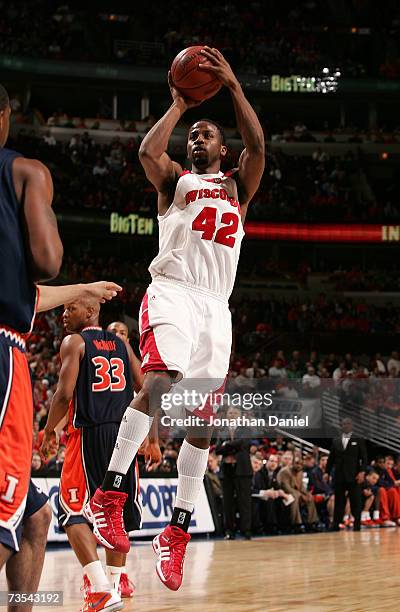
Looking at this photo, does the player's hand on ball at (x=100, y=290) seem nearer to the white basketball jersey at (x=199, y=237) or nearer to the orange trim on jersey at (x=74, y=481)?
the white basketball jersey at (x=199, y=237)

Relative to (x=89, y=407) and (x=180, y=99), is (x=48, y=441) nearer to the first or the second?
(x=89, y=407)

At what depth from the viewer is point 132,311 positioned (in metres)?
28.2

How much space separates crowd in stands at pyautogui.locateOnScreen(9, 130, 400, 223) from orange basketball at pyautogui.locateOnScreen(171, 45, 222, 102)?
2376 cm

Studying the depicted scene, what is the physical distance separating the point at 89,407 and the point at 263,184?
27.3 metres

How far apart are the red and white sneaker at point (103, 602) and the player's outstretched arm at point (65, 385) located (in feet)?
4.78

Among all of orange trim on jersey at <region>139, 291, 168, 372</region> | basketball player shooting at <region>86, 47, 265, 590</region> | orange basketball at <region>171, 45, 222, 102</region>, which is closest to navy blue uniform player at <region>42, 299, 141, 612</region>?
basketball player shooting at <region>86, 47, 265, 590</region>

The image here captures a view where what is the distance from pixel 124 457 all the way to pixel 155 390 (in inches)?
18.0

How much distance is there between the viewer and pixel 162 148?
6.04m

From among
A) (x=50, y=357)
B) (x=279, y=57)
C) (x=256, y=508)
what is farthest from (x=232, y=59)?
(x=256, y=508)

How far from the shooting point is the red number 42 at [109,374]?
24.0 feet

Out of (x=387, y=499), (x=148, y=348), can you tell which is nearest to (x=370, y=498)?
(x=387, y=499)

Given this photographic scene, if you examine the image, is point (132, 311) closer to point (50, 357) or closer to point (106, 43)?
point (50, 357)

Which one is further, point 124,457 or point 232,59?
point 232,59

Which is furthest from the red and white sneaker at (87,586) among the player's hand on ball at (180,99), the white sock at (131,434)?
the player's hand on ball at (180,99)
